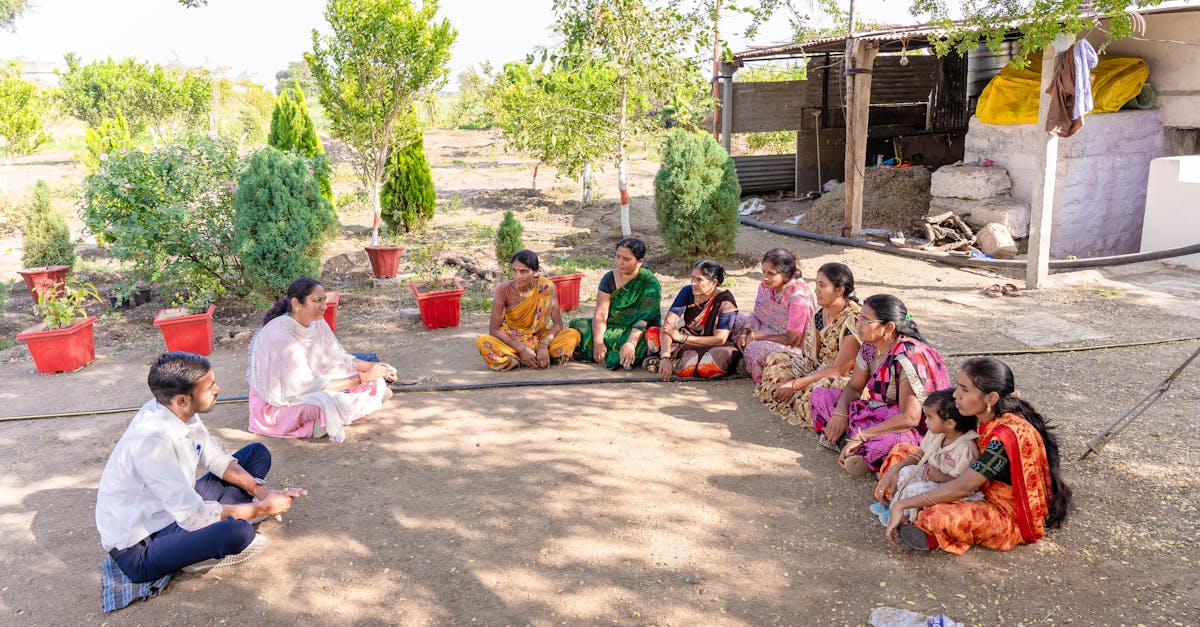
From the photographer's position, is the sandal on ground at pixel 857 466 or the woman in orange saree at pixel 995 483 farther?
the sandal on ground at pixel 857 466

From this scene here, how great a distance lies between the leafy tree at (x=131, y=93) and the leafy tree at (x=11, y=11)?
13769 mm

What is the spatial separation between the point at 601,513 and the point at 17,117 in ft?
54.6

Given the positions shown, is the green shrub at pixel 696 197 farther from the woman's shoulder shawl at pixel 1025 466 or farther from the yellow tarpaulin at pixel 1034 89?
the woman's shoulder shawl at pixel 1025 466

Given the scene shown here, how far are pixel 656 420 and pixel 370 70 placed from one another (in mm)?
6477

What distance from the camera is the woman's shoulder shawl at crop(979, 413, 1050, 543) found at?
3.30 meters

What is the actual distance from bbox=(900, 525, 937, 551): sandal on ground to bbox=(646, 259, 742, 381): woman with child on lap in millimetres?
2388

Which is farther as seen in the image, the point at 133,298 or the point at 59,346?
the point at 133,298

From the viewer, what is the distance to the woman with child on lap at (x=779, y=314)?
215 inches

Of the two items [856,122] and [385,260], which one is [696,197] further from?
[385,260]

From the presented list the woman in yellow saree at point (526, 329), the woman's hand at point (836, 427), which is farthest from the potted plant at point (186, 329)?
the woman's hand at point (836, 427)

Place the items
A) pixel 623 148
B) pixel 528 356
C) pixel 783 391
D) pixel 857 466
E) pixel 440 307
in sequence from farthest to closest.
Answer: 1. pixel 623 148
2. pixel 440 307
3. pixel 528 356
4. pixel 783 391
5. pixel 857 466

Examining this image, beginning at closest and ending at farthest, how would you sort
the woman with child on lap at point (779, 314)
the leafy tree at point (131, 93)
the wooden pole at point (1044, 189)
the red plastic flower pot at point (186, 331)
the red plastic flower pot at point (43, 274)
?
the woman with child on lap at point (779, 314) < the red plastic flower pot at point (186, 331) < the wooden pole at point (1044, 189) < the red plastic flower pot at point (43, 274) < the leafy tree at point (131, 93)

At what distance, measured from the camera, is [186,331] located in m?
6.43

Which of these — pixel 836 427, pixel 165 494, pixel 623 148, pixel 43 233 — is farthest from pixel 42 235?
pixel 836 427
